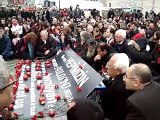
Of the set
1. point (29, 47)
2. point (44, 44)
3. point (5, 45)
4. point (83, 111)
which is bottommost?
point (5, 45)

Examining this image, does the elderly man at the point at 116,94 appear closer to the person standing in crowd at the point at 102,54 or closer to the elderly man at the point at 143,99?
the elderly man at the point at 143,99

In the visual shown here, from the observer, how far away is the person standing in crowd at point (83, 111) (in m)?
3.21

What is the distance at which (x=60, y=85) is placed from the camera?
7.34 meters

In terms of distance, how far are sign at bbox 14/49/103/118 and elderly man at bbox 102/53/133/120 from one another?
29cm

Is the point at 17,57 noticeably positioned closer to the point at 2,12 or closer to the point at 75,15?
the point at 2,12

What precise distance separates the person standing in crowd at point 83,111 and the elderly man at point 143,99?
68 centimetres

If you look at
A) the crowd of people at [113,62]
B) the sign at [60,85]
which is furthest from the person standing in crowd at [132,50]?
the sign at [60,85]

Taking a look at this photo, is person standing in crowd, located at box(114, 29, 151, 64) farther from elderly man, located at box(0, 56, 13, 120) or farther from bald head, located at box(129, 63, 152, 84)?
elderly man, located at box(0, 56, 13, 120)

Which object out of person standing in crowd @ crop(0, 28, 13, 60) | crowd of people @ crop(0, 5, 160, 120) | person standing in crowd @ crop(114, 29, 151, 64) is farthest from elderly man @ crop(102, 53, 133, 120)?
person standing in crowd @ crop(0, 28, 13, 60)

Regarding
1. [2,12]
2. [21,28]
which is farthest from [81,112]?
[2,12]

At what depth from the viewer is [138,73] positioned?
14.5 ft

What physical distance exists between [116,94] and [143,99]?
1223mm

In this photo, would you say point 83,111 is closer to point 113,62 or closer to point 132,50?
point 113,62

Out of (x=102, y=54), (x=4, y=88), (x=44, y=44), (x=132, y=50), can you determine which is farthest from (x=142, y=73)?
(x=44, y=44)
